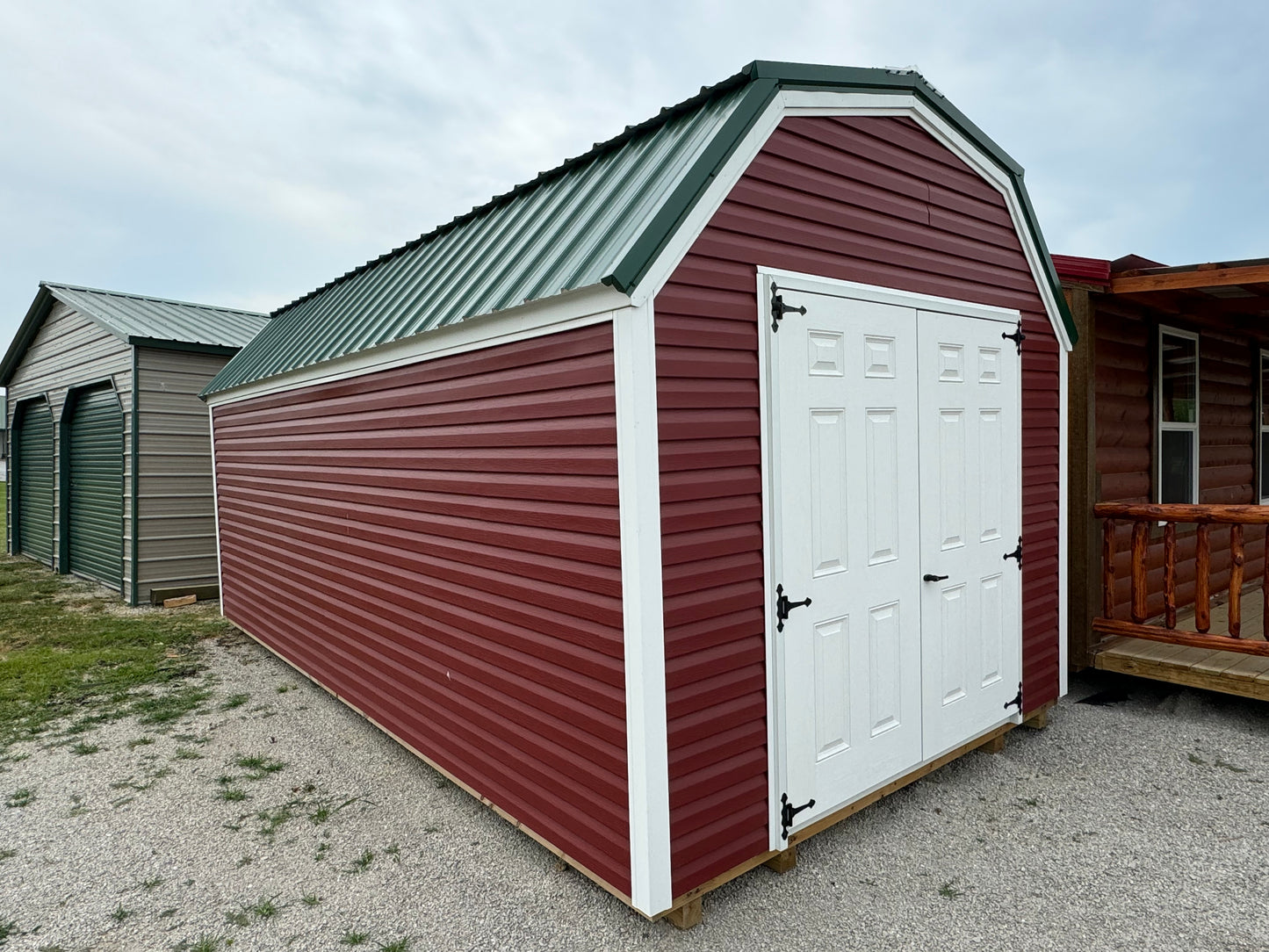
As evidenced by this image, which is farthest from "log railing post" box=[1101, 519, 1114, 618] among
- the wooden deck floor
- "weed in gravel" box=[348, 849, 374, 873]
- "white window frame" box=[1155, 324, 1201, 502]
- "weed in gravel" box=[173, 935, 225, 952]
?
"weed in gravel" box=[173, 935, 225, 952]

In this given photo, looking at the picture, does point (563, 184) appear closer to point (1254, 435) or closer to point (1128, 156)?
point (1254, 435)

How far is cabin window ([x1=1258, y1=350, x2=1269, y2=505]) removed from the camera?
732 cm

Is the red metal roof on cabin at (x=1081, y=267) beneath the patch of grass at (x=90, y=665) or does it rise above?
above

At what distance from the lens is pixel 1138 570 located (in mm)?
4957

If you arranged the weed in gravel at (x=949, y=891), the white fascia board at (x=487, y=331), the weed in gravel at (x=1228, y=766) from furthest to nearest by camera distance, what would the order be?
the weed in gravel at (x=1228, y=766) < the weed in gravel at (x=949, y=891) < the white fascia board at (x=487, y=331)

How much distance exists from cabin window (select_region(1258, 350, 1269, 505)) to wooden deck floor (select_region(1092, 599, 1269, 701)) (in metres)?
2.99

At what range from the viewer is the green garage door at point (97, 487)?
9867mm

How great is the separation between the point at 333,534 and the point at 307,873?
2486mm

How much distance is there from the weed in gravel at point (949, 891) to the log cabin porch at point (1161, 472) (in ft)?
9.45

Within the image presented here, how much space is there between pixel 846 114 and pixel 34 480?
1587 centimetres

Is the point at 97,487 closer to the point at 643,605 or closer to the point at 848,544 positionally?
the point at 643,605

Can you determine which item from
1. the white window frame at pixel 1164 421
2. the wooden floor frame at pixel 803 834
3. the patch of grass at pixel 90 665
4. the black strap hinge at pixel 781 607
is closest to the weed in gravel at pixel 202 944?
the wooden floor frame at pixel 803 834

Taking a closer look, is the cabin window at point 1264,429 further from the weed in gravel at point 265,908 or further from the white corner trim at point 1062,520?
the weed in gravel at point 265,908

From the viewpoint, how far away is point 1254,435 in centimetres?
729
